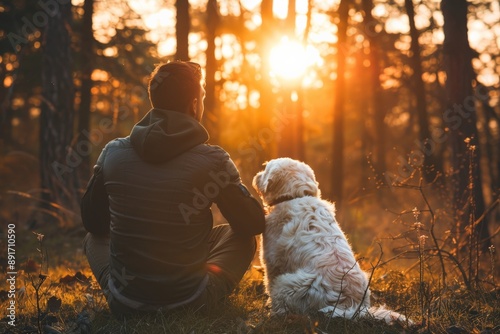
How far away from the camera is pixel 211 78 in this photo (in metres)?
14.6

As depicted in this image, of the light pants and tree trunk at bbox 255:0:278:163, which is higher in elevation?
tree trunk at bbox 255:0:278:163

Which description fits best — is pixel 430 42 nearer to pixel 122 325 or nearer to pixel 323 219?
pixel 323 219

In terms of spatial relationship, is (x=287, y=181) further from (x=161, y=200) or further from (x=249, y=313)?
(x=161, y=200)

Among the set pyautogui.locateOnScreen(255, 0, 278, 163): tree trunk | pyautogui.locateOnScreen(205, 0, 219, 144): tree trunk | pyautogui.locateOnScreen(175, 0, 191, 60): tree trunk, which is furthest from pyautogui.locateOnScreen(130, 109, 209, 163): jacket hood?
pyautogui.locateOnScreen(255, 0, 278, 163): tree trunk

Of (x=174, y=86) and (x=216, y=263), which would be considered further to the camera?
(x=216, y=263)

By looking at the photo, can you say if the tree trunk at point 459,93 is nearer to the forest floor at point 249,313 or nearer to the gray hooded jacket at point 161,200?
the forest floor at point 249,313

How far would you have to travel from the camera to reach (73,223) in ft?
31.2

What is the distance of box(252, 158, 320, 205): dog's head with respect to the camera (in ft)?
15.3

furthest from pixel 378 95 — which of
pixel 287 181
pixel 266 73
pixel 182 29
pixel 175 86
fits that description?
pixel 175 86

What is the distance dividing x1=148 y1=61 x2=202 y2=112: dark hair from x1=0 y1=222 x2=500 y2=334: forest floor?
1411 millimetres

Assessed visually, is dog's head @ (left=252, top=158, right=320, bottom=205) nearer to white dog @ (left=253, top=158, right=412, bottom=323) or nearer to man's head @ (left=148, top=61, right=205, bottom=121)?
white dog @ (left=253, top=158, right=412, bottom=323)

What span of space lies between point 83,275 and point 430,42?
19405 millimetres

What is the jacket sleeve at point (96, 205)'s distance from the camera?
150 inches

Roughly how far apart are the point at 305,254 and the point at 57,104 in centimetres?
853
